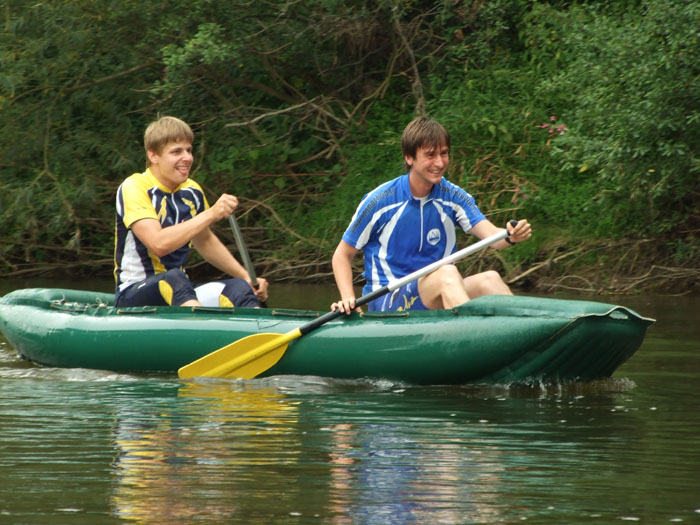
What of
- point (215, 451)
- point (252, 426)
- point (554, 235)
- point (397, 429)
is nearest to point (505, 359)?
point (397, 429)

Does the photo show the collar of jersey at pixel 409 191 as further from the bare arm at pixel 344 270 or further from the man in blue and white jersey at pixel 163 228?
the man in blue and white jersey at pixel 163 228

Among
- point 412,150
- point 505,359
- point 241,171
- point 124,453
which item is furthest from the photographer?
point 241,171

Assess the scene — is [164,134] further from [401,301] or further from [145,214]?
[401,301]

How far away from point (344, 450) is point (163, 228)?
6.39ft

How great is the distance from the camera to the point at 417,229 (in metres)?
5.16

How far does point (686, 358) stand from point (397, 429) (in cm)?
228

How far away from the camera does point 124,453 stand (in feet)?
12.2

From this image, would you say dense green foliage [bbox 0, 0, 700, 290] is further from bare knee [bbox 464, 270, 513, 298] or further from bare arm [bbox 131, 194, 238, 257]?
bare arm [bbox 131, 194, 238, 257]

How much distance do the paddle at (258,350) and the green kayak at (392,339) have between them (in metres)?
0.05

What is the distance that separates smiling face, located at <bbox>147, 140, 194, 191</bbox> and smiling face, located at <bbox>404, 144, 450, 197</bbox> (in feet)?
3.36

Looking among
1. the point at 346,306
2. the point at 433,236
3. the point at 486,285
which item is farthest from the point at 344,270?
the point at 486,285

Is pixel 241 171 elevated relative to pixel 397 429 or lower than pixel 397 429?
elevated

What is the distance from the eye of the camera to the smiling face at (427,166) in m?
5.02

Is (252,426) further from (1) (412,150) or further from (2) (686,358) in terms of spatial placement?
(2) (686,358)
